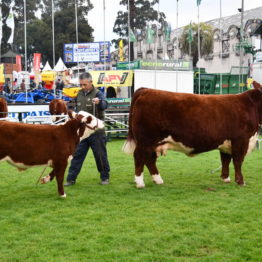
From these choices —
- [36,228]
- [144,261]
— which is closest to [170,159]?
[36,228]

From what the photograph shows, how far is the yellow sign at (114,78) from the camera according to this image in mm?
21812

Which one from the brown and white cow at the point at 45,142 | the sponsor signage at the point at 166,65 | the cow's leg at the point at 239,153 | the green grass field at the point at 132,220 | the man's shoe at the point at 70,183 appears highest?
the sponsor signage at the point at 166,65

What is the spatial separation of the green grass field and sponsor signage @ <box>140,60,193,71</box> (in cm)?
1520

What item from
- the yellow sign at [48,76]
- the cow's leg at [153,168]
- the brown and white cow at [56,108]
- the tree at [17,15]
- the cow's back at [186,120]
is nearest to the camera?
the cow's back at [186,120]

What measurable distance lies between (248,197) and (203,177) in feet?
6.50

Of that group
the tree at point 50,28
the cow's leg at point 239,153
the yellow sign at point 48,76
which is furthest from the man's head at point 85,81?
the tree at point 50,28

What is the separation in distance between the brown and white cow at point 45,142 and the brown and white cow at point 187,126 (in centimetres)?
91

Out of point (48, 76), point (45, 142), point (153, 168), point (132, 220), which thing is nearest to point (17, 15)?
point (48, 76)

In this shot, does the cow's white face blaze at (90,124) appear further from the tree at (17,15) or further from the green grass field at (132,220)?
the tree at (17,15)

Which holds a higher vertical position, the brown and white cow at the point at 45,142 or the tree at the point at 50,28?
the tree at the point at 50,28

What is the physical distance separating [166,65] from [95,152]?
1687 centimetres

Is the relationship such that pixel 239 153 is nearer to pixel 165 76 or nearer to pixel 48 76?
pixel 165 76

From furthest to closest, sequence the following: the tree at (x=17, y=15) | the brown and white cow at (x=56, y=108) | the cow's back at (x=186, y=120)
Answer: the tree at (x=17, y=15)
the brown and white cow at (x=56, y=108)
the cow's back at (x=186, y=120)

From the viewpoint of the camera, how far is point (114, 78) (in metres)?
22.0
